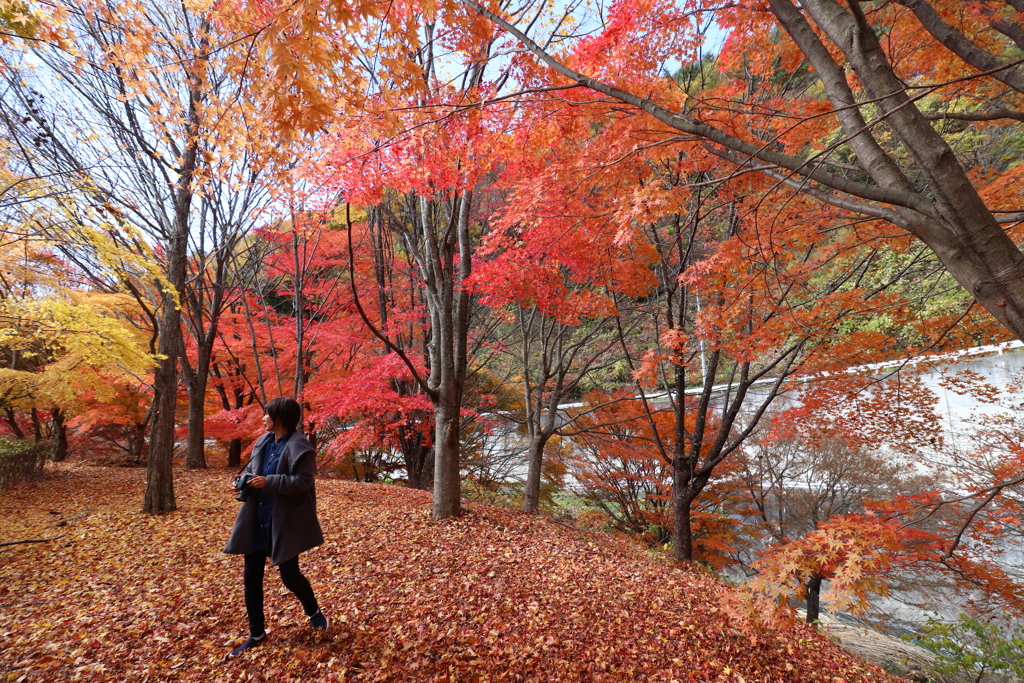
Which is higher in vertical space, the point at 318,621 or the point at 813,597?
the point at 318,621

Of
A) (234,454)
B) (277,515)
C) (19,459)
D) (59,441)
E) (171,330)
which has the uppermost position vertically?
(171,330)

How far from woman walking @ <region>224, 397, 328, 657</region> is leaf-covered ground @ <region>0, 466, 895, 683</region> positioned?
364mm

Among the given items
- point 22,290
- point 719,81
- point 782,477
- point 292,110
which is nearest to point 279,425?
point 292,110

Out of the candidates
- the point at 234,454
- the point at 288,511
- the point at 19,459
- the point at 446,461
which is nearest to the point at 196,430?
the point at 234,454

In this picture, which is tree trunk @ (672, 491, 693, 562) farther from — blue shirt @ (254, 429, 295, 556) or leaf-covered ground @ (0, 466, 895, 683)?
blue shirt @ (254, 429, 295, 556)

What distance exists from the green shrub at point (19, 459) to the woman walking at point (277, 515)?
26.8 ft

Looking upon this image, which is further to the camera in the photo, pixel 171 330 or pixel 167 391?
pixel 171 330

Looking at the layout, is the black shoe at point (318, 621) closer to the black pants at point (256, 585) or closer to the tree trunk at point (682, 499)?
the black pants at point (256, 585)

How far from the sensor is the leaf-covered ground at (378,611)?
2.65 meters

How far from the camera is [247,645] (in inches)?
105

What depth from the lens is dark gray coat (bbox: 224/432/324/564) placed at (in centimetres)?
257

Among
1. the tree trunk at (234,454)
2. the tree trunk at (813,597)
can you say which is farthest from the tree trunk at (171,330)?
the tree trunk at (813,597)

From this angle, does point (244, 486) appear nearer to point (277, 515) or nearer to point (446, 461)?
point (277, 515)

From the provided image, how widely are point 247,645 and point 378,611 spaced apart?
0.88 meters
